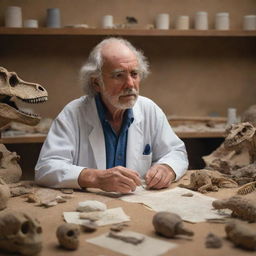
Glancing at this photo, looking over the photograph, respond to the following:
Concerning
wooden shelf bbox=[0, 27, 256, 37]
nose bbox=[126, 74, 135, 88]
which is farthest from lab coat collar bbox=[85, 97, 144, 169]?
wooden shelf bbox=[0, 27, 256, 37]

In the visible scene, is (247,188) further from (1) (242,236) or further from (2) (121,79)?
(2) (121,79)

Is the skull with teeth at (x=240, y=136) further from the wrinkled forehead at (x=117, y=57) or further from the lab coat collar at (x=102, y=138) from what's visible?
the wrinkled forehead at (x=117, y=57)

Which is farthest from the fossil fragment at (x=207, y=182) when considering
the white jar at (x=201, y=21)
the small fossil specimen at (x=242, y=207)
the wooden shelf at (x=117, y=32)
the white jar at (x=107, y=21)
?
the white jar at (x=201, y=21)

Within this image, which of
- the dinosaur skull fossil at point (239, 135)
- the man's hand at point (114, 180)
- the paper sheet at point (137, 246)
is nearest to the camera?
the paper sheet at point (137, 246)

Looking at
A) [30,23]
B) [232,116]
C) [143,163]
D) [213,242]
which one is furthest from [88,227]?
[232,116]

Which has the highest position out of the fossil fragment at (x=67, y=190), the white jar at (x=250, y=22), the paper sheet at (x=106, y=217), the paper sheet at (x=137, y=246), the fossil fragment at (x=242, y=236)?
the white jar at (x=250, y=22)

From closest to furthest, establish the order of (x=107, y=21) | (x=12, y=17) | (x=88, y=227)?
1. (x=88, y=227)
2. (x=12, y=17)
3. (x=107, y=21)

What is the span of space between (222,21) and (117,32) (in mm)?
1227

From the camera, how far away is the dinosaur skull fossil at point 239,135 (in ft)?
8.07

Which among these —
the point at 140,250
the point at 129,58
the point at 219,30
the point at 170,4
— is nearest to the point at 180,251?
the point at 140,250

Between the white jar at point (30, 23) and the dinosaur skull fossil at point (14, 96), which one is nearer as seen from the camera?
the dinosaur skull fossil at point (14, 96)

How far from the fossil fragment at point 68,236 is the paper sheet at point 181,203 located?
503mm

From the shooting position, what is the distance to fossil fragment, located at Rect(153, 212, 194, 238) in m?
1.62

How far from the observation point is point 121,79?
2.86 metres
